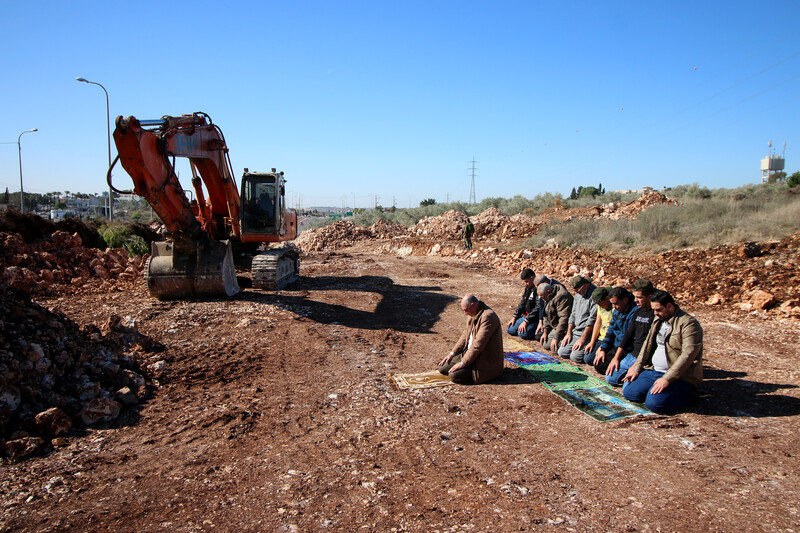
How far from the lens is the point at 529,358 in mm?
6645

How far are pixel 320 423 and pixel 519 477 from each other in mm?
1924

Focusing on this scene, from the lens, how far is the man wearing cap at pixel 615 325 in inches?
224

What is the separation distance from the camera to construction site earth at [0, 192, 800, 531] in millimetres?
3207

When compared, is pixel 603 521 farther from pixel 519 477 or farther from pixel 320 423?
pixel 320 423

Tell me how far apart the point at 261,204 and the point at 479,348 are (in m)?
7.53

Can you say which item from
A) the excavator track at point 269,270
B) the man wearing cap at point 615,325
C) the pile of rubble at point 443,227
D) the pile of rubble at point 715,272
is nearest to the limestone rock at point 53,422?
the man wearing cap at point 615,325

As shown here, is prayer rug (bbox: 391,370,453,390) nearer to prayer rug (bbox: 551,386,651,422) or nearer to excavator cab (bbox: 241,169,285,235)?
prayer rug (bbox: 551,386,651,422)

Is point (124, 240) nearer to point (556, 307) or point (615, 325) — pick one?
point (556, 307)

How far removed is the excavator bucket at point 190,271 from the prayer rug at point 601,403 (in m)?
6.88

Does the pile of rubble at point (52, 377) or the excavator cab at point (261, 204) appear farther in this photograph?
the excavator cab at point (261, 204)

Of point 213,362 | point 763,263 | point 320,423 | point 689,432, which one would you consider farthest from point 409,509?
point 763,263

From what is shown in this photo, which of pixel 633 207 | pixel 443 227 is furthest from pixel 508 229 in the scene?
pixel 633 207

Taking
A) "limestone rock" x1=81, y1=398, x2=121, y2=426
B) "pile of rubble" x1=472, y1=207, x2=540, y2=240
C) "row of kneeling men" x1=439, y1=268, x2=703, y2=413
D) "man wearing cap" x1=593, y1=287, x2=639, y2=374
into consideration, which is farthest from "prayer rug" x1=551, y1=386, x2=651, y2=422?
"pile of rubble" x1=472, y1=207, x2=540, y2=240

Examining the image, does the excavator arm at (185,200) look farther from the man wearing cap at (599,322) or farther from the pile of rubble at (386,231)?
the pile of rubble at (386,231)
